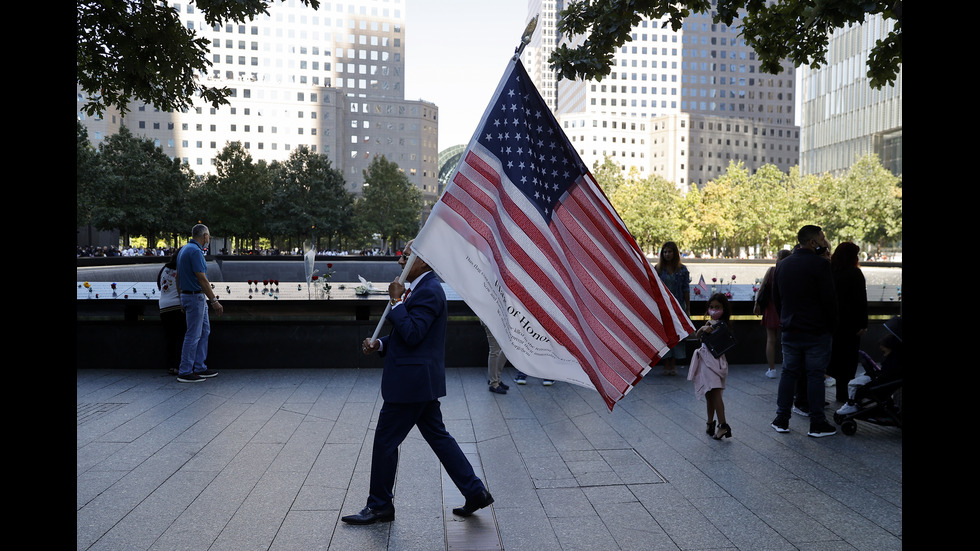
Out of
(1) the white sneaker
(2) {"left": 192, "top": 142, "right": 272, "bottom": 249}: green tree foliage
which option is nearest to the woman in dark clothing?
(1) the white sneaker

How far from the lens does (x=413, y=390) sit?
4.84 metres

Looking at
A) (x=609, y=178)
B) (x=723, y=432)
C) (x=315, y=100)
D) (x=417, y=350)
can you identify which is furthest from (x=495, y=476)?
(x=315, y=100)

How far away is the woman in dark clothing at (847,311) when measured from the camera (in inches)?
337

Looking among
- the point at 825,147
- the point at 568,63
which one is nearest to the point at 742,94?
the point at 825,147

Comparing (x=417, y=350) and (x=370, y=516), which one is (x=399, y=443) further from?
(x=417, y=350)

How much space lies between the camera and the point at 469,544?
462 cm

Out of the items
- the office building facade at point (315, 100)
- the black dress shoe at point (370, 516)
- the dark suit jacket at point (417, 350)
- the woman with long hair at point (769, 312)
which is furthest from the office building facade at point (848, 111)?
the black dress shoe at point (370, 516)

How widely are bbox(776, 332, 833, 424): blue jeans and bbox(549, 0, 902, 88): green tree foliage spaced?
340cm

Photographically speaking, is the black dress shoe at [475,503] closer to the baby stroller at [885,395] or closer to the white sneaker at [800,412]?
the baby stroller at [885,395]

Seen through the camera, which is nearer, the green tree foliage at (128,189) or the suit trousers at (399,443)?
the suit trousers at (399,443)

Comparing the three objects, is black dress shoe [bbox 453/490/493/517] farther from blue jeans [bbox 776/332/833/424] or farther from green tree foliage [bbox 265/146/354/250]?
green tree foliage [bbox 265/146/354/250]

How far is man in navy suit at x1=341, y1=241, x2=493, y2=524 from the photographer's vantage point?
483cm

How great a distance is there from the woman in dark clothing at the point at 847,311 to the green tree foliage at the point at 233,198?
64768 mm

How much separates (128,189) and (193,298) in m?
48.2
